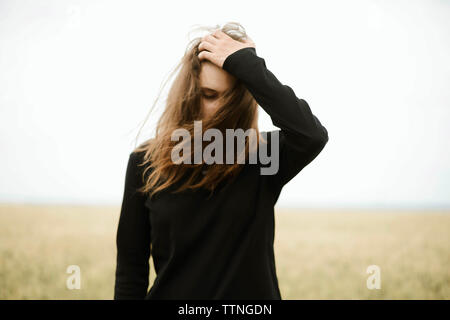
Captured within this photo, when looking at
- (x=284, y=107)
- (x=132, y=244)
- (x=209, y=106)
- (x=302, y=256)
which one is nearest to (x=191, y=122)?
(x=209, y=106)

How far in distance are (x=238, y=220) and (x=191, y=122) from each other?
394 mm

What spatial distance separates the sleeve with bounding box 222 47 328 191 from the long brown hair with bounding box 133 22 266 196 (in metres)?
0.12

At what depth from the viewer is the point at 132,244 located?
113 cm

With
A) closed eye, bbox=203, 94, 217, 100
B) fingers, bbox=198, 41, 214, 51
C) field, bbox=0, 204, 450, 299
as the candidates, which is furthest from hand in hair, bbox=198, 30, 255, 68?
field, bbox=0, 204, 450, 299

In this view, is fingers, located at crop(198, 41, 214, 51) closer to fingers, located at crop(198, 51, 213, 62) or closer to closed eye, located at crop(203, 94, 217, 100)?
fingers, located at crop(198, 51, 213, 62)

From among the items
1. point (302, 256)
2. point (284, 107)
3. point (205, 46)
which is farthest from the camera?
point (302, 256)

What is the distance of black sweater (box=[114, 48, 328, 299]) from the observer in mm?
957

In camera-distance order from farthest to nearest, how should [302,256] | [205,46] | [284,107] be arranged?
1. [302,256]
2. [205,46]
3. [284,107]

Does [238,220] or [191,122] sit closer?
[238,220]

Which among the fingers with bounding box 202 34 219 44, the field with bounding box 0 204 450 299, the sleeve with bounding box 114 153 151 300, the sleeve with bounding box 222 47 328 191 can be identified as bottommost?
the field with bounding box 0 204 450 299

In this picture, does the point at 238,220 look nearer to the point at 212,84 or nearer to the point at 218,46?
the point at 212,84

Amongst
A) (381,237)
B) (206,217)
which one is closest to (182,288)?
(206,217)

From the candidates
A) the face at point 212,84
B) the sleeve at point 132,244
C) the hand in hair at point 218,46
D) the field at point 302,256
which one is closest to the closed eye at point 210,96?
the face at point 212,84
